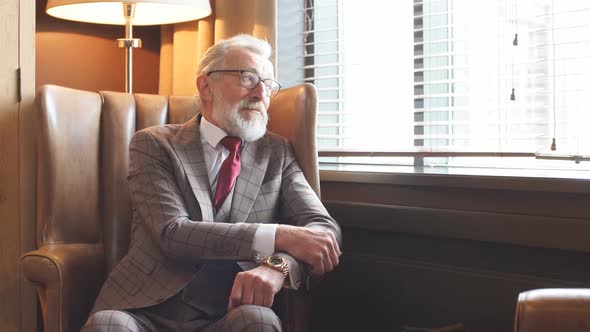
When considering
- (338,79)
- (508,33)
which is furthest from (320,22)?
(508,33)

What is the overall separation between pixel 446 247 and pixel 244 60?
0.85 meters

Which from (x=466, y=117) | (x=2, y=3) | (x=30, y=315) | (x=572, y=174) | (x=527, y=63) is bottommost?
(x=30, y=315)

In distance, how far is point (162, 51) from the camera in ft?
10.2

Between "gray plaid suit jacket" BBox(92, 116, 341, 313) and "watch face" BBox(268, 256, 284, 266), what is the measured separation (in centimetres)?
6

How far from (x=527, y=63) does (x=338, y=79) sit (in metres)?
0.85

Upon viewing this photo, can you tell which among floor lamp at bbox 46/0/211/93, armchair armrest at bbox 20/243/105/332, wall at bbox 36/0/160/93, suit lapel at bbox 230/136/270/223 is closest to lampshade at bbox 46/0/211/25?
floor lamp at bbox 46/0/211/93

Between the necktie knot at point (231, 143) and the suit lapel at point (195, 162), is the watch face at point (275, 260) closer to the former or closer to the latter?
the suit lapel at point (195, 162)

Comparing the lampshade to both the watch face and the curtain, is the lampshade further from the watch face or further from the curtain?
the watch face

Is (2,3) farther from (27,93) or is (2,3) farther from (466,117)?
(466,117)

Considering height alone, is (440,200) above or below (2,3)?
below

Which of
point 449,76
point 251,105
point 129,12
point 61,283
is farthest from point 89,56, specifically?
point 449,76

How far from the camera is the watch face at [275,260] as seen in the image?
184 centimetres

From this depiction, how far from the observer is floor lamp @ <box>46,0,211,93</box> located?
2.56 m

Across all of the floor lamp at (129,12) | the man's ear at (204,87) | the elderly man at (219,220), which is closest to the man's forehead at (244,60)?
the elderly man at (219,220)
